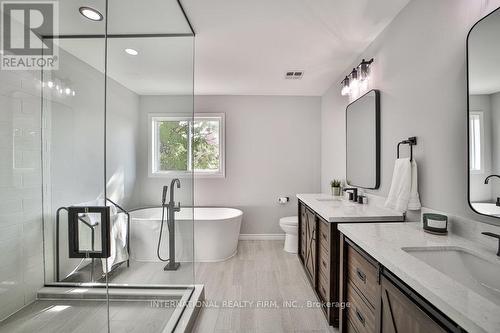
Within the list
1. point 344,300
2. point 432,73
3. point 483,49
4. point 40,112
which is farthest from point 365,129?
point 40,112

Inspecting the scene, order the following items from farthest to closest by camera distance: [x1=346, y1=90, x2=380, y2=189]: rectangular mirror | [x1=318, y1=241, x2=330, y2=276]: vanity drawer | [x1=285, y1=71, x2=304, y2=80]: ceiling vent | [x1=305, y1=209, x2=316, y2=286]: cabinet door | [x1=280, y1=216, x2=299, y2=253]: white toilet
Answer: [x1=280, y1=216, x2=299, y2=253]: white toilet → [x1=285, y1=71, x2=304, y2=80]: ceiling vent → [x1=305, y1=209, x2=316, y2=286]: cabinet door → [x1=346, y1=90, x2=380, y2=189]: rectangular mirror → [x1=318, y1=241, x2=330, y2=276]: vanity drawer

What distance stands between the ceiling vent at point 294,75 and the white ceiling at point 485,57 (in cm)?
197

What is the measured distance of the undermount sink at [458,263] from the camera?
102 centimetres

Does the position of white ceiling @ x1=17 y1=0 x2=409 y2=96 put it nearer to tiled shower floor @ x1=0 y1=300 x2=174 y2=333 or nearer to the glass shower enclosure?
the glass shower enclosure

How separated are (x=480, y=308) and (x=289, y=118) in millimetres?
3598

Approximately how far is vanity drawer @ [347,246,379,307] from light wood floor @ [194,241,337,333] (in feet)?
2.27

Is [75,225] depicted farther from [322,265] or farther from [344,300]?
[322,265]

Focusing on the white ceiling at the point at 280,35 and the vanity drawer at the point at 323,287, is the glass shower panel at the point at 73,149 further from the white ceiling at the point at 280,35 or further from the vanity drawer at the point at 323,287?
the vanity drawer at the point at 323,287

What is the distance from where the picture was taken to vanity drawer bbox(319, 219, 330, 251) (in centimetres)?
188

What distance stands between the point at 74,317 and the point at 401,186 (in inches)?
78.8

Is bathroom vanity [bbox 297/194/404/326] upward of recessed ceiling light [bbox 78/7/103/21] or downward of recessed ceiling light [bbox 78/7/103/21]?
downward

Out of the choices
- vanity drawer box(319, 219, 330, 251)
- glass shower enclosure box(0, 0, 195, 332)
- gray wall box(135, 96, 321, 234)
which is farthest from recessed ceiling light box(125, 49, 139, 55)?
gray wall box(135, 96, 321, 234)

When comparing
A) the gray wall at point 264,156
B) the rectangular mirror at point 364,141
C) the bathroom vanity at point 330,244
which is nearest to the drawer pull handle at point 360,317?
the bathroom vanity at point 330,244

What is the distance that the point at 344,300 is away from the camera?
157 centimetres
